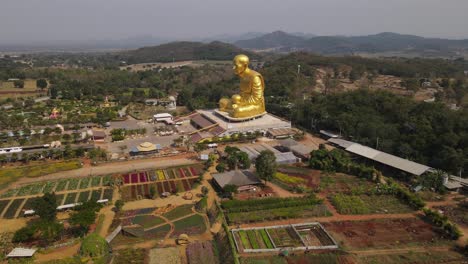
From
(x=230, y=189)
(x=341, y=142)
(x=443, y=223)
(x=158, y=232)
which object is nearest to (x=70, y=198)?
(x=158, y=232)

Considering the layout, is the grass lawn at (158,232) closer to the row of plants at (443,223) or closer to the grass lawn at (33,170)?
the grass lawn at (33,170)

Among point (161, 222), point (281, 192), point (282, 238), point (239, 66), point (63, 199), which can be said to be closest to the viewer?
point (282, 238)

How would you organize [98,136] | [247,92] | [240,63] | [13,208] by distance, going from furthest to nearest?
[247,92]
[240,63]
[98,136]
[13,208]

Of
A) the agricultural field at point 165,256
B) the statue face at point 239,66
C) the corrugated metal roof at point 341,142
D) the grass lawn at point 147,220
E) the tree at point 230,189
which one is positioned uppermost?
the statue face at point 239,66

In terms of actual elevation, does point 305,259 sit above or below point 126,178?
below

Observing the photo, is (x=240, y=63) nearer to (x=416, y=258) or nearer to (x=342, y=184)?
(x=342, y=184)

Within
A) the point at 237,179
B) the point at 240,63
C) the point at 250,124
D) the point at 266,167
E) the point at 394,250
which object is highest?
the point at 240,63

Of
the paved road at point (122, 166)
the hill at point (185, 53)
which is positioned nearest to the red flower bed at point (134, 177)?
the paved road at point (122, 166)
